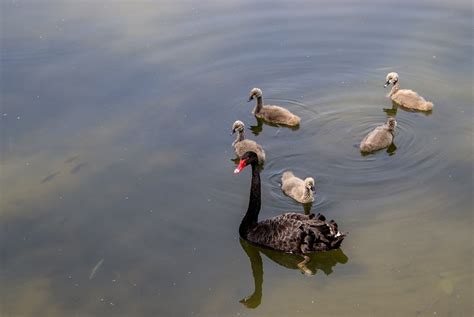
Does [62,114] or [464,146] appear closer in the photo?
[464,146]

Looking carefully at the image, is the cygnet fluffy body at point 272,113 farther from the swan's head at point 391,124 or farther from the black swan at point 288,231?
the black swan at point 288,231

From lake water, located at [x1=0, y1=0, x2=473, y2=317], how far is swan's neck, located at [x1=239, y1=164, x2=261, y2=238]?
0.16m

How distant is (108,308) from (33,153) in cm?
247

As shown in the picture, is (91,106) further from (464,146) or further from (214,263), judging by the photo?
(464,146)

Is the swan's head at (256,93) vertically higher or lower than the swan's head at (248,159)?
lower

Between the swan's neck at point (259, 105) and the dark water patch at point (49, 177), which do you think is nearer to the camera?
the dark water patch at point (49, 177)

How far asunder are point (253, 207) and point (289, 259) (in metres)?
0.52

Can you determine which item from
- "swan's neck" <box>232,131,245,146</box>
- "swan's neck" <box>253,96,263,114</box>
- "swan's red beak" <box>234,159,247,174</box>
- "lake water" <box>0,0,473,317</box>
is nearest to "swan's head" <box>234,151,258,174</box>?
"swan's red beak" <box>234,159,247,174</box>

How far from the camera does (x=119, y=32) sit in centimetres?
942

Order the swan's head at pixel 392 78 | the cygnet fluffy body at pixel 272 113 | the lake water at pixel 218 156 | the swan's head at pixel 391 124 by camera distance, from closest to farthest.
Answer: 1. the lake water at pixel 218 156
2. the swan's head at pixel 391 124
3. the cygnet fluffy body at pixel 272 113
4. the swan's head at pixel 392 78

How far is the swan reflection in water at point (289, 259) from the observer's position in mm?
5262

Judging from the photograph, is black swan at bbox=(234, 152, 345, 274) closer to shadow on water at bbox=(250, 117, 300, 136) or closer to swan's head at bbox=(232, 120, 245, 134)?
swan's head at bbox=(232, 120, 245, 134)

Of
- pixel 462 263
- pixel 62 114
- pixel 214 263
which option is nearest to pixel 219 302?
pixel 214 263

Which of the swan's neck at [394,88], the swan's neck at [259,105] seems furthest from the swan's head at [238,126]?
the swan's neck at [394,88]
